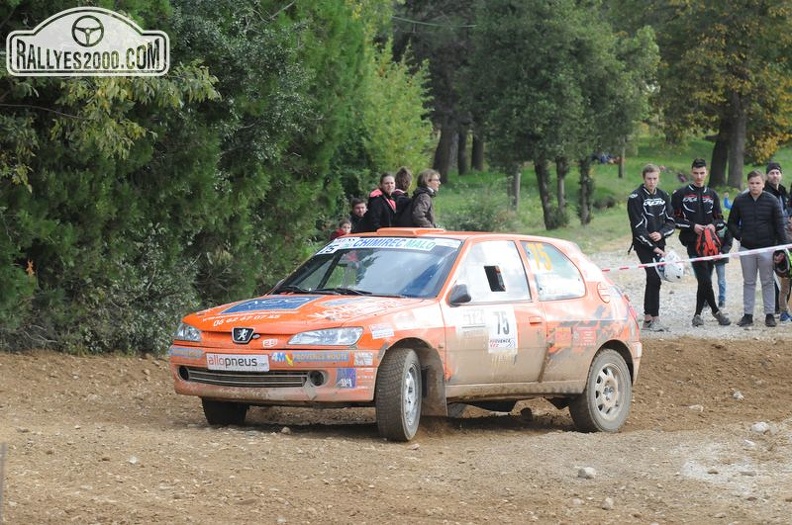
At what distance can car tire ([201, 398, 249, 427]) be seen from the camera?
9969mm

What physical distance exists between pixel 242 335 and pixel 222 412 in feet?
3.37

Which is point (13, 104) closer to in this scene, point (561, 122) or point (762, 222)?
point (762, 222)

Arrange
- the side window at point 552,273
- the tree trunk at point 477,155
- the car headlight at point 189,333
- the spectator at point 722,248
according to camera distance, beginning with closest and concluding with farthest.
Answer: the car headlight at point 189,333
the side window at point 552,273
the spectator at point 722,248
the tree trunk at point 477,155

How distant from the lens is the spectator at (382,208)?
49.6 ft

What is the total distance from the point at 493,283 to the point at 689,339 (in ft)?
20.7

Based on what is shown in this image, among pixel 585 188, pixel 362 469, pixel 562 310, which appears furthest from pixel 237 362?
pixel 585 188

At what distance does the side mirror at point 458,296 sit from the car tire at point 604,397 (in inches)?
66.0

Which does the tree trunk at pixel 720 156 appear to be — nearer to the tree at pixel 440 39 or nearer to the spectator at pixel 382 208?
the tree at pixel 440 39

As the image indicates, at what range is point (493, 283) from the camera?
1034cm

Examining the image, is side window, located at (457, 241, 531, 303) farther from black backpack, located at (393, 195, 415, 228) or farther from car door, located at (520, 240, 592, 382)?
black backpack, located at (393, 195, 415, 228)

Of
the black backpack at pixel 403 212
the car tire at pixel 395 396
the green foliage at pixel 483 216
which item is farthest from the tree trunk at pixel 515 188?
the car tire at pixel 395 396

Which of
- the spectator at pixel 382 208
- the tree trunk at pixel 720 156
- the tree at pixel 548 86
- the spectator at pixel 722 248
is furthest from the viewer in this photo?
the tree trunk at pixel 720 156

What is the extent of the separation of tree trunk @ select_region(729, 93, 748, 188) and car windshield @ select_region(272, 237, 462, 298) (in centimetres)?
4311

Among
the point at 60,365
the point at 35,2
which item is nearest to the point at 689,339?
the point at 60,365
